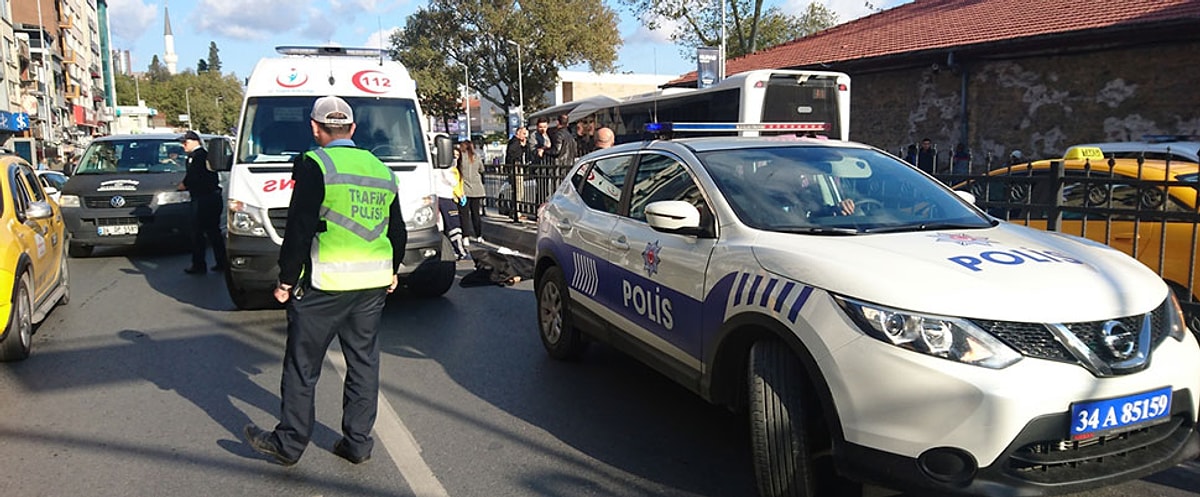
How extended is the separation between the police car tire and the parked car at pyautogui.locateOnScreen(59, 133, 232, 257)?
31.8ft

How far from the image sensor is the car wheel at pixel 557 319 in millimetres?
5707

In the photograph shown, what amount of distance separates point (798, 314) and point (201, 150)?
876 cm

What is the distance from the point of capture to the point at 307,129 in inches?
309

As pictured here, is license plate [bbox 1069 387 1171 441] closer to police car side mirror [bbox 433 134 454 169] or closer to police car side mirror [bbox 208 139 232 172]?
police car side mirror [bbox 433 134 454 169]

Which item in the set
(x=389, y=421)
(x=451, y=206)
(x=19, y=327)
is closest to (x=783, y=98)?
(x=451, y=206)

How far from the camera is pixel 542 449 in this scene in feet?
14.1

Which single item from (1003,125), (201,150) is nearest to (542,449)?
(201,150)

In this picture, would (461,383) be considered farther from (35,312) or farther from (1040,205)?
(1040,205)

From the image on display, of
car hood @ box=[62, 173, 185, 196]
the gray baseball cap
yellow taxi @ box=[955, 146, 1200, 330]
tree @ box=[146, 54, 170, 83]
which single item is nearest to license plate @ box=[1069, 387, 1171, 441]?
yellow taxi @ box=[955, 146, 1200, 330]

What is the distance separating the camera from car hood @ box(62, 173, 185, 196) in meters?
11.3

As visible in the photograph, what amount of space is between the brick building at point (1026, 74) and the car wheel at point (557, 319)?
15.5m

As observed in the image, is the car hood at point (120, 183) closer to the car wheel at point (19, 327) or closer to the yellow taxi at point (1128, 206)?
the car wheel at point (19, 327)

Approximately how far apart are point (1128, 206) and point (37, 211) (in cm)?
815

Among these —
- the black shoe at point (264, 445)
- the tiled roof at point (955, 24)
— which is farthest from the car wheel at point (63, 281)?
the tiled roof at point (955, 24)
